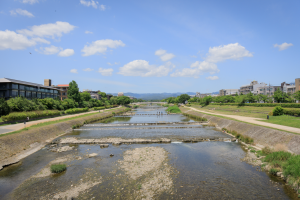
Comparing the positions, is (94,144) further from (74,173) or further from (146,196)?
(146,196)

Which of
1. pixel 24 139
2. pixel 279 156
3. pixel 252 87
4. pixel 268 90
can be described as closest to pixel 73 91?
pixel 24 139

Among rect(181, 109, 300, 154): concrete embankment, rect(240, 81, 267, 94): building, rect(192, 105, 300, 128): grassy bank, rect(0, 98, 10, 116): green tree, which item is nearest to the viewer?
rect(181, 109, 300, 154): concrete embankment

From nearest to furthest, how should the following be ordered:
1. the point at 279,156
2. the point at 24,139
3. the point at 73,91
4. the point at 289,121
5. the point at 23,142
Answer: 1. the point at 279,156
2. the point at 23,142
3. the point at 24,139
4. the point at 289,121
5. the point at 73,91

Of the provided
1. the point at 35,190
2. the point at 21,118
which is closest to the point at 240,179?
the point at 35,190

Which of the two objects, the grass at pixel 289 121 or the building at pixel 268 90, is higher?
the building at pixel 268 90

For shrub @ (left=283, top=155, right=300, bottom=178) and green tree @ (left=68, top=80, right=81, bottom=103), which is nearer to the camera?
shrub @ (left=283, top=155, right=300, bottom=178)

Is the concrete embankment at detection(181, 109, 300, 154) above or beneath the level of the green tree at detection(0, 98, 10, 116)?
beneath

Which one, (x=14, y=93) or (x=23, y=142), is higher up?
(x=14, y=93)

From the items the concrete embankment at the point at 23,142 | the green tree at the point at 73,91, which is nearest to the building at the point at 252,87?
the green tree at the point at 73,91

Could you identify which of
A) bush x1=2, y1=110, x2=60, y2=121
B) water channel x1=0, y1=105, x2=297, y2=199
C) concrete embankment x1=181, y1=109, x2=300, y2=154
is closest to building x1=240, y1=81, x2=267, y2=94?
concrete embankment x1=181, y1=109, x2=300, y2=154

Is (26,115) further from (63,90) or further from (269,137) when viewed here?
(63,90)

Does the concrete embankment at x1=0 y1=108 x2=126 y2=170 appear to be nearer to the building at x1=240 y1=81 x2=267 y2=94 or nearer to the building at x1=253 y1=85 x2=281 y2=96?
the building at x1=253 y1=85 x2=281 y2=96

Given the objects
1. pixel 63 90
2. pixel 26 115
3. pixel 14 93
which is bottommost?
pixel 26 115

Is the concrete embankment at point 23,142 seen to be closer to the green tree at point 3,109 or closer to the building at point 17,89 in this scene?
the green tree at point 3,109
